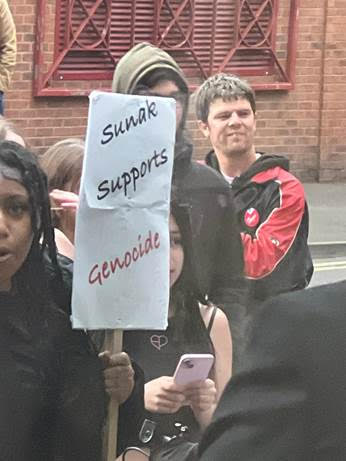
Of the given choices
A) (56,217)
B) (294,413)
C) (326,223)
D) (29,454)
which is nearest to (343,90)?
(326,223)

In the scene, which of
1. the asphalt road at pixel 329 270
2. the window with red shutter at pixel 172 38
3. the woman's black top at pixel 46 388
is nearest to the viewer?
the woman's black top at pixel 46 388

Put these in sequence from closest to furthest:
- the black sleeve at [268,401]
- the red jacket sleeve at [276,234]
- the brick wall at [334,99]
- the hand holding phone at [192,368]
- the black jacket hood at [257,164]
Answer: the black sleeve at [268,401] → the hand holding phone at [192,368] → the red jacket sleeve at [276,234] → the black jacket hood at [257,164] → the brick wall at [334,99]

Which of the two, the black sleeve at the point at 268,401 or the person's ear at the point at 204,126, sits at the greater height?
the black sleeve at the point at 268,401


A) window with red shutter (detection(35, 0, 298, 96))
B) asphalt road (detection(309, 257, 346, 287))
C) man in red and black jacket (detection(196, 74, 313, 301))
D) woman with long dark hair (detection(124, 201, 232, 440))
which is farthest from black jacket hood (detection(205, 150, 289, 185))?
window with red shutter (detection(35, 0, 298, 96))

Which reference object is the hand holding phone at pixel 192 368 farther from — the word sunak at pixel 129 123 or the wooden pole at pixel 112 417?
the word sunak at pixel 129 123

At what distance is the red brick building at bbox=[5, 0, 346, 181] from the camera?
13281mm

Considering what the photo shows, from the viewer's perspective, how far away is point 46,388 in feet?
10.6

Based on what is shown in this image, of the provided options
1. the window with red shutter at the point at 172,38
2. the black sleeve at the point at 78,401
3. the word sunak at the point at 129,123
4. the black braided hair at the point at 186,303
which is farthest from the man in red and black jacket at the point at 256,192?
the window with red shutter at the point at 172,38

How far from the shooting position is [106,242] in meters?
3.44

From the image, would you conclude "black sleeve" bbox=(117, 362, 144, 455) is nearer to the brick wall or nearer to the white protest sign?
the white protest sign

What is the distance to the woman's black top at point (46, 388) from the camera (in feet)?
10.3

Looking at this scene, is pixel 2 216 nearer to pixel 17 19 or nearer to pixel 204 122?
pixel 204 122

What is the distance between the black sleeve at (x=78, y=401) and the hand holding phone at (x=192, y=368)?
0.29 metres

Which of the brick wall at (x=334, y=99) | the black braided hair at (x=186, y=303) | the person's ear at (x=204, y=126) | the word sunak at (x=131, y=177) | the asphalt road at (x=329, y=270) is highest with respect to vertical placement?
the word sunak at (x=131, y=177)
